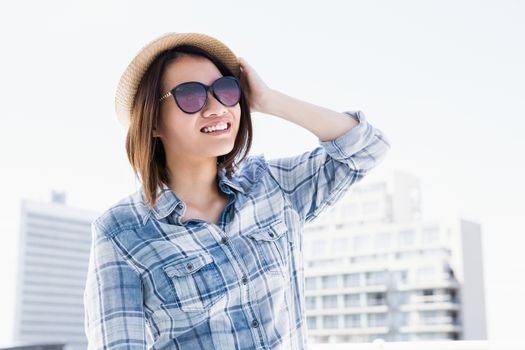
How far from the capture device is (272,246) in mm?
1201

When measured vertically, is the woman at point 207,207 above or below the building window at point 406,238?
below

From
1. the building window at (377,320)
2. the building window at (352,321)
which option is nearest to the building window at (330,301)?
the building window at (352,321)

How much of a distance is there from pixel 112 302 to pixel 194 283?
13 centimetres

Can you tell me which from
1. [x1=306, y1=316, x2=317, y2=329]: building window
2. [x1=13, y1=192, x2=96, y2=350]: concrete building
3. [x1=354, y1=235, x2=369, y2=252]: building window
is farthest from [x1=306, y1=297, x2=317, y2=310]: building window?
[x1=13, y1=192, x2=96, y2=350]: concrete building

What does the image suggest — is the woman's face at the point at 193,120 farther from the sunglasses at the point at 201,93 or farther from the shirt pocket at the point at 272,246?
the shirt pocket at the point at 272,246

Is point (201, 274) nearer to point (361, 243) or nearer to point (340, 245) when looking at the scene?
point (361, 243)

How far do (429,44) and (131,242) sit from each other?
224 feet

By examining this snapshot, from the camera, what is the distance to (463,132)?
68.2m

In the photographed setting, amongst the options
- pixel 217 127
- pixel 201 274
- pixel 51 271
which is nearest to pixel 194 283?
pixel 201 274

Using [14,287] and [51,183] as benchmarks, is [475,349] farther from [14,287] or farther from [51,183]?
[51,183]

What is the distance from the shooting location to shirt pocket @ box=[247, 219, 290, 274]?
1181 mm

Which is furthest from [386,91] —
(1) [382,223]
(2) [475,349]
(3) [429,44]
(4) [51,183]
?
(2) [475,349]

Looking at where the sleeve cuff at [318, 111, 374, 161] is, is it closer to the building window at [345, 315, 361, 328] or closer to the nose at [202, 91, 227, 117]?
the nose at [202, 91, 227, 117]

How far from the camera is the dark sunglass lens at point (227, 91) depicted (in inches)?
47.5
